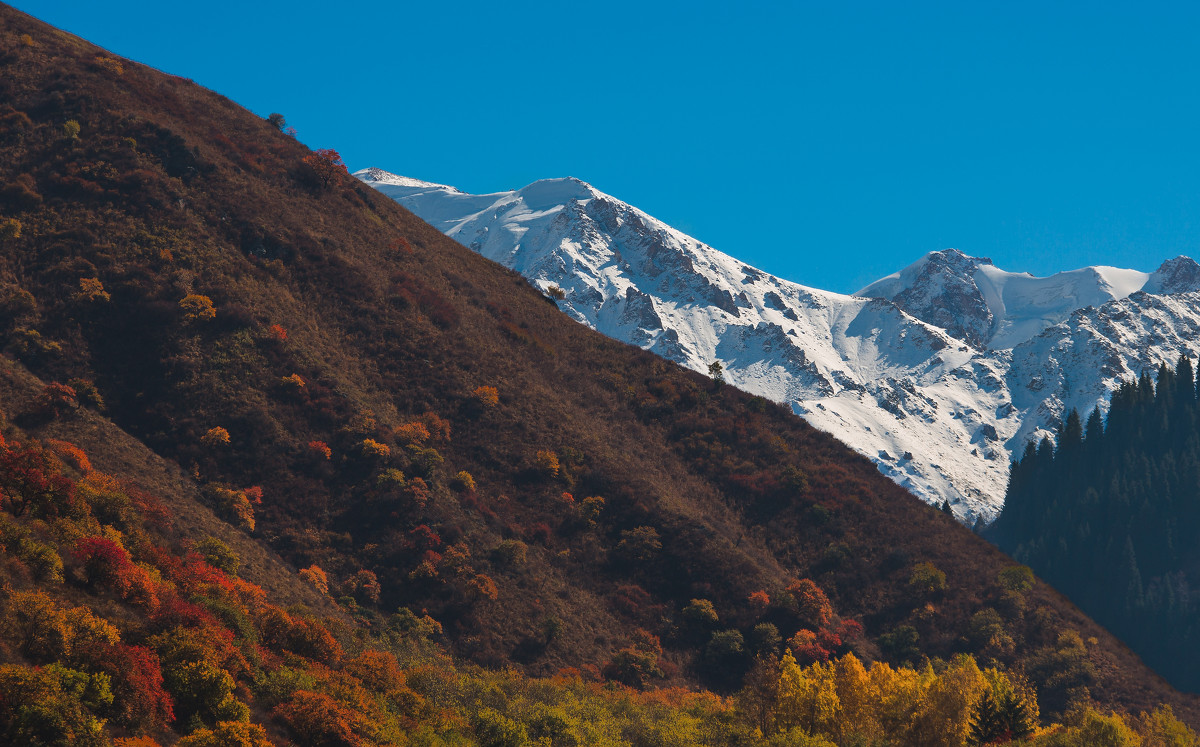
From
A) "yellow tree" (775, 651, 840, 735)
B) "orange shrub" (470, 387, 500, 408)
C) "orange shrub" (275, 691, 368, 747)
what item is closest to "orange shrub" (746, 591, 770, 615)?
"yellow tree" (775, 651, 840, 735)

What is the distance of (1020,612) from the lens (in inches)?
2579

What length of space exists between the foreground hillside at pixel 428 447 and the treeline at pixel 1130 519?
87.7 m

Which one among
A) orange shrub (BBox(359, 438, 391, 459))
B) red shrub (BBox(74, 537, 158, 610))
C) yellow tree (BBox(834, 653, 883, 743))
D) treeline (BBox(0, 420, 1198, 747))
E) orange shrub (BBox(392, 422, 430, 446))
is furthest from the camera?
orange shrub (BBox(392, 422, 430, 446))

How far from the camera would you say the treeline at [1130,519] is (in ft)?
460

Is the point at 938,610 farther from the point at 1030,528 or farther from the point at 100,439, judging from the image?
the point at 1030,528

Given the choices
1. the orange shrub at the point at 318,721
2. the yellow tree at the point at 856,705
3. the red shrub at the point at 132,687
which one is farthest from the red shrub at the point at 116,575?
the yellow tree at the point at 856,705

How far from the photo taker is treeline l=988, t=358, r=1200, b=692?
140250mm

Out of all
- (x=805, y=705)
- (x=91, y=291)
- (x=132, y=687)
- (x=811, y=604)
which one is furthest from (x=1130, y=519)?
(x=132, y=687)

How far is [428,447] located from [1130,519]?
145m

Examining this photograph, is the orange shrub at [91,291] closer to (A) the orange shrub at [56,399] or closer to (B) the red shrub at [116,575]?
(A) the orange shrub at [56,399]

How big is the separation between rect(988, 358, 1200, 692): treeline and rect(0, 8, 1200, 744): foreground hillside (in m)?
87.7

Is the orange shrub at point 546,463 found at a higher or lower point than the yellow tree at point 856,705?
higher

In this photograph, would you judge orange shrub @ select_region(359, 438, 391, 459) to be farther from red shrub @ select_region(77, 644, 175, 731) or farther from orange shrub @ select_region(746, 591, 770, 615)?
red shrub @ select_region(77, 644, 175, 731)

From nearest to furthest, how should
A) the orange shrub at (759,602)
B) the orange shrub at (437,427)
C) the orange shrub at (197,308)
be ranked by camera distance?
the orange shrub at (759,602)
the orange shrub at (197,308)
the orange shrub at (437,427)
